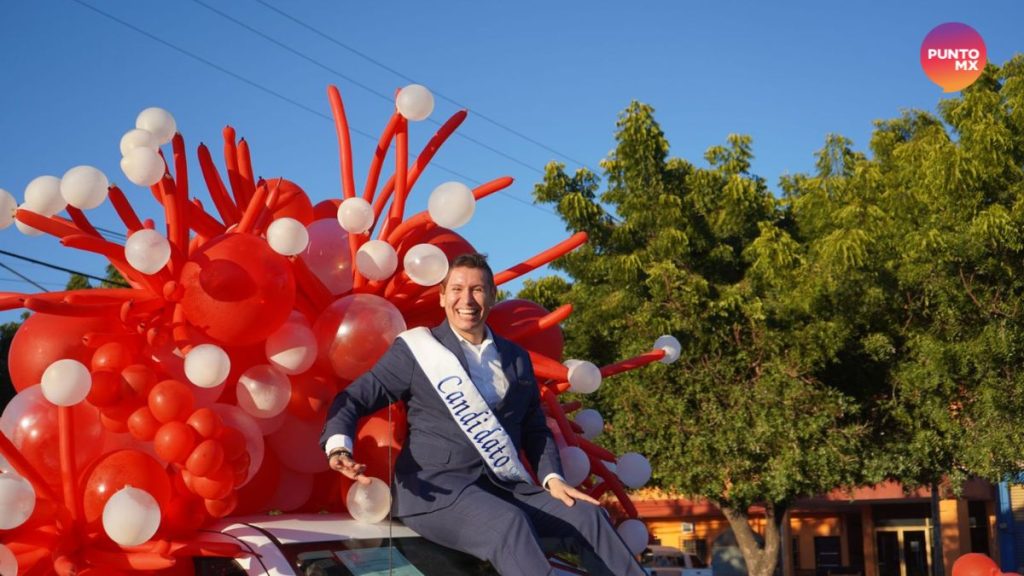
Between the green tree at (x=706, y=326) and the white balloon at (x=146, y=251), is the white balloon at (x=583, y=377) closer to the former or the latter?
the white balloon at (x=146, y=251)

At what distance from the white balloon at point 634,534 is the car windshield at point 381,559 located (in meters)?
1.40

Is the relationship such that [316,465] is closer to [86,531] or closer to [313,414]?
[313,414]

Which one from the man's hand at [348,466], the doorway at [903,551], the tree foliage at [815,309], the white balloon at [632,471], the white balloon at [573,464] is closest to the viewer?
the man's hand at [348,466]

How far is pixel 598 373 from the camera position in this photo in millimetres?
4770

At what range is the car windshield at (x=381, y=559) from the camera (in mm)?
3264

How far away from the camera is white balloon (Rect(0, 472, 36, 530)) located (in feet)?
10.6

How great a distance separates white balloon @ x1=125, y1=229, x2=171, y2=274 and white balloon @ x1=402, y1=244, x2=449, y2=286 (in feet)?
2.78

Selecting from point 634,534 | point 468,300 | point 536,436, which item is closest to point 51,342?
point 468,300

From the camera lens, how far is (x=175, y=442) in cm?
347

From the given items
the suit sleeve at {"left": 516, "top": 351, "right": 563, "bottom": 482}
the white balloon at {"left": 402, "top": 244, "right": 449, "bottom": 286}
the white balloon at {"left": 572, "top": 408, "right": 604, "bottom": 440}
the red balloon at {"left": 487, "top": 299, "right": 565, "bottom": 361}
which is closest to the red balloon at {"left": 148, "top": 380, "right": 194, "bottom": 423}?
the white balloon at {"left": 402, "top": 244, "right": 449, "bottom": 286}

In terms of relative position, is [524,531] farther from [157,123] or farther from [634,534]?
[157,123]

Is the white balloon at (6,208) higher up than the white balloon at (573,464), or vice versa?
the white balloon at (6,208)

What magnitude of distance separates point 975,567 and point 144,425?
3.03 meters

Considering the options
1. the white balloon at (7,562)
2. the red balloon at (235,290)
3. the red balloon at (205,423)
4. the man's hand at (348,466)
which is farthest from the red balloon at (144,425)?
the man's hand at (348,466)
